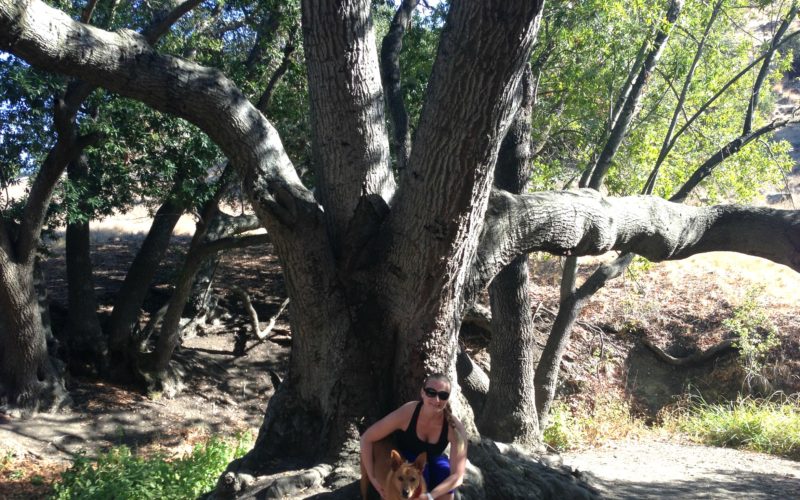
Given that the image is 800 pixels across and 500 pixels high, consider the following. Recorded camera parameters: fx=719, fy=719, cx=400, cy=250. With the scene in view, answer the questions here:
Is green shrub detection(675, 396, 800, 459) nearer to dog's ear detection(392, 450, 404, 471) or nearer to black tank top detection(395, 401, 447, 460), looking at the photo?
black tank top detection(395, 401, 447, 460)

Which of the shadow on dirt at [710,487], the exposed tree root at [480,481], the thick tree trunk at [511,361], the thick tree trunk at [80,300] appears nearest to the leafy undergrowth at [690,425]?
the thick tree trunk at [511,361]

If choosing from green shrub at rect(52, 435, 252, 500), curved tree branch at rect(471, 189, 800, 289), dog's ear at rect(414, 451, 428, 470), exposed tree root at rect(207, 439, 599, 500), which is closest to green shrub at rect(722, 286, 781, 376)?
curved tree branch at rect(471, 189, 800, 289)

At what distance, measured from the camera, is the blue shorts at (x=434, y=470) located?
493 centimetres

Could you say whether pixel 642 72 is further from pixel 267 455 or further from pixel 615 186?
pixel 267 455

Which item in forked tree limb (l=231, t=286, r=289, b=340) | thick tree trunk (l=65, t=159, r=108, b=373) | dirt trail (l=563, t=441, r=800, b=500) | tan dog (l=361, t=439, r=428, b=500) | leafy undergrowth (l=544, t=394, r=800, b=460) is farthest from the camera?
forked tree limb (l=231, t=286, r=289, b=340)

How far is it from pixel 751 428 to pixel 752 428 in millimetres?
14

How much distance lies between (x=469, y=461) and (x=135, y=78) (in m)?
3.94

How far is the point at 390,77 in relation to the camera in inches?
383

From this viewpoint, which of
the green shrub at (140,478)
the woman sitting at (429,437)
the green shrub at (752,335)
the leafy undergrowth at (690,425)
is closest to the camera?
the woman sitting at (429,437)

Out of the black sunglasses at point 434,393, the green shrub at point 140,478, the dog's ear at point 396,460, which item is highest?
the black sunglasses at point 434,393

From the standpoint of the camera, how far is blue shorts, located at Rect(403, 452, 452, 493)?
16.2ft

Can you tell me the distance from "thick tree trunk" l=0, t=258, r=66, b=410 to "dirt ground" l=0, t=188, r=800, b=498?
1.07 ft

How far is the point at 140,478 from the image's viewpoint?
756 cm

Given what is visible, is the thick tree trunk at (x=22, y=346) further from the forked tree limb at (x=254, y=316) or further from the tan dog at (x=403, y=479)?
the tan dog at (x=403, y=479)
